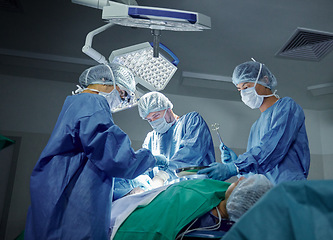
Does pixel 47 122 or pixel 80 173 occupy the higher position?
pixel 80 173

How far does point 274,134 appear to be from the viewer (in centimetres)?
216

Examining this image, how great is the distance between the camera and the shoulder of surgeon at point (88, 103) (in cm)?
169

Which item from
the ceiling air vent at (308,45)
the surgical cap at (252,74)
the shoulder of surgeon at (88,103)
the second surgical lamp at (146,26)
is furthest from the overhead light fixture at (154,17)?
the ceiling air vent at (308,45)

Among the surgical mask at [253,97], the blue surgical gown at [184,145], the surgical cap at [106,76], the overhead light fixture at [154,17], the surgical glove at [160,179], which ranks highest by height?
the overhead light fixture at [154,17]

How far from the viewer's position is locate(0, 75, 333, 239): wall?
145 inches

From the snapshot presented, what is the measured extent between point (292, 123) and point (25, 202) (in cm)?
288

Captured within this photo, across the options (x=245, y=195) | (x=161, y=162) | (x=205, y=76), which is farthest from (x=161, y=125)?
(x=205, y=76)

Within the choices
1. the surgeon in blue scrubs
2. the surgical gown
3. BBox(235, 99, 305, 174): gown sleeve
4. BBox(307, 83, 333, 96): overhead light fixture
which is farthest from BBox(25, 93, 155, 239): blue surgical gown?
BBox(307, 83, 333, 96): overhead light fixture

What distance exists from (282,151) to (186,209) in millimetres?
954

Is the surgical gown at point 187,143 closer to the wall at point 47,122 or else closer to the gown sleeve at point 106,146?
the gown sleeve at point 106,146

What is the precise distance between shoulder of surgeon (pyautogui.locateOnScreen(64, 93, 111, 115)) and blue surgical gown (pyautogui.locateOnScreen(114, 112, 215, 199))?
0.62 meters

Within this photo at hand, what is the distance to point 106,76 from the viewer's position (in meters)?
2.03

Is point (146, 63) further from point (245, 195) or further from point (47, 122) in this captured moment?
point (47, 122)

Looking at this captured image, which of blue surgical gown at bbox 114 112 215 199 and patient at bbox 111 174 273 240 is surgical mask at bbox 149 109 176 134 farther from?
patient at bbox 111 174 273 240
